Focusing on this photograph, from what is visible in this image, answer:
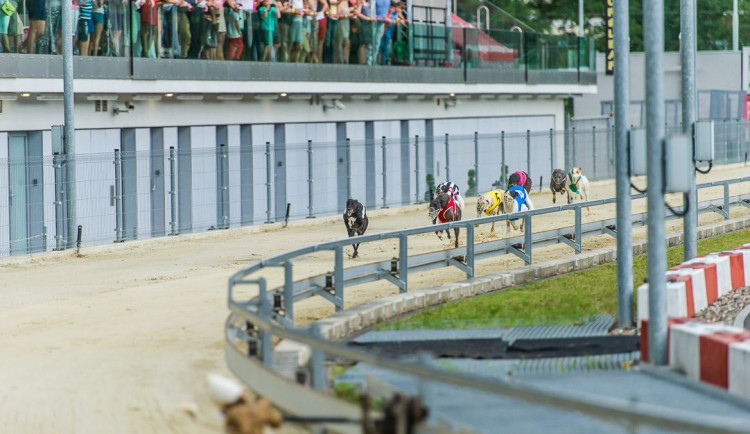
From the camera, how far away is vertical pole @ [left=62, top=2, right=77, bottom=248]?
26172mm

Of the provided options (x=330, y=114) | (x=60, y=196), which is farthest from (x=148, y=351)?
(x=330, y=114)

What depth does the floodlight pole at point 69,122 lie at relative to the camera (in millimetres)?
26172

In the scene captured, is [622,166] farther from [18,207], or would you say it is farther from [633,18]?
[633,18]

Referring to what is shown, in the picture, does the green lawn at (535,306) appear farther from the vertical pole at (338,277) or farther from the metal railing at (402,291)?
the metal railing at (402,291)

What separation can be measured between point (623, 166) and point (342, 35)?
854 inches

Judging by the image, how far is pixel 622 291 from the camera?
15750 mm

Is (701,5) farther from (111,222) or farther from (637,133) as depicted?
(637,133)

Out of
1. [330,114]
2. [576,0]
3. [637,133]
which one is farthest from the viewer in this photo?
[576,0]

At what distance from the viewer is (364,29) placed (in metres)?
38.1

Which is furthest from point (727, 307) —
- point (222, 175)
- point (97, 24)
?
point (222, 175)

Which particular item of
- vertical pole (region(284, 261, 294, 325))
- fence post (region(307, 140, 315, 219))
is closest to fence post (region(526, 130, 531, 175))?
fence post (region(307, 140, 315, 219))

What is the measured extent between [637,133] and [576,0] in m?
67.8

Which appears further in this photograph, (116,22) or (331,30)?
(331,30)

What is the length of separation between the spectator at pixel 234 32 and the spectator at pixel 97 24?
13.6 feet
